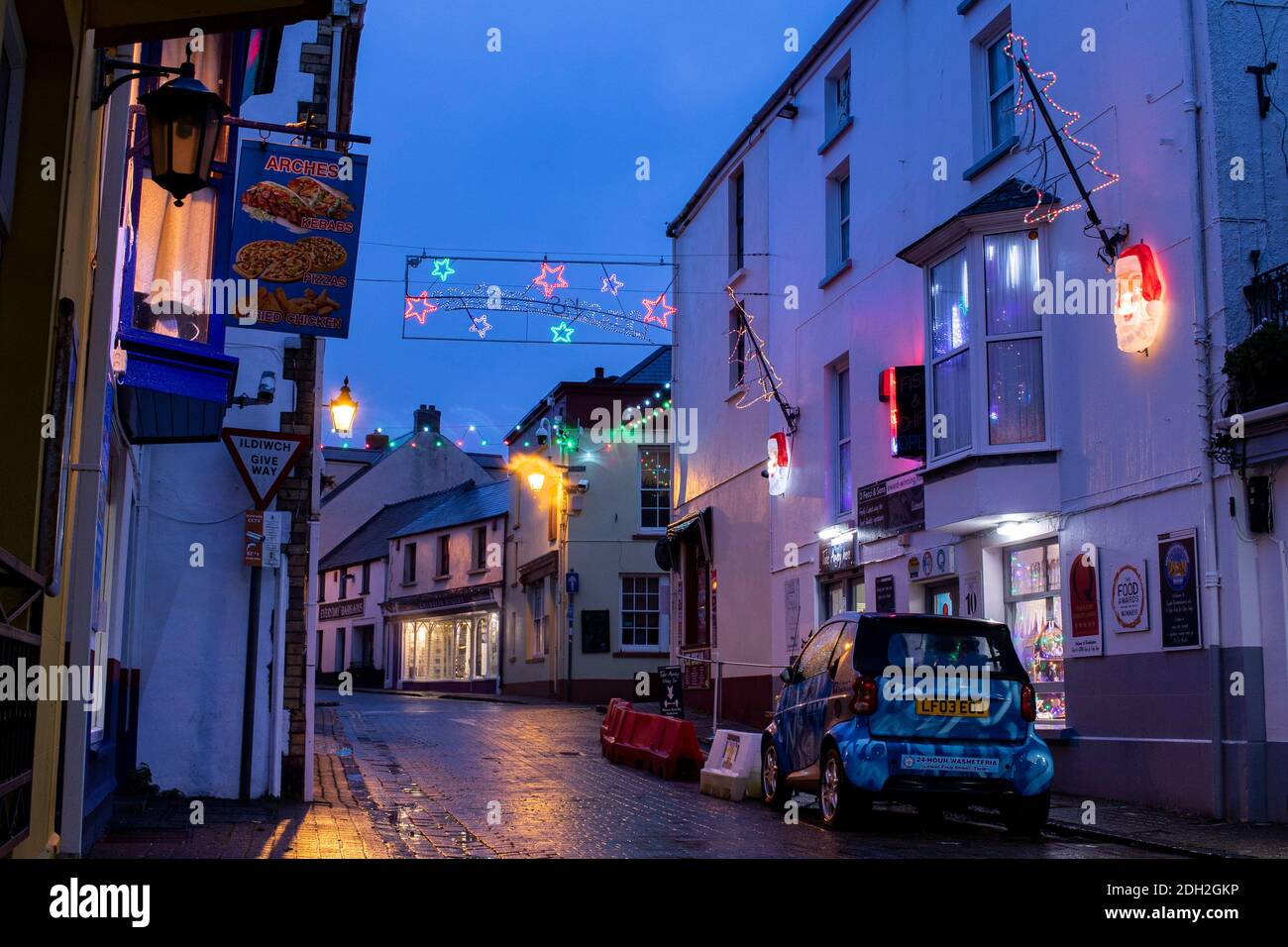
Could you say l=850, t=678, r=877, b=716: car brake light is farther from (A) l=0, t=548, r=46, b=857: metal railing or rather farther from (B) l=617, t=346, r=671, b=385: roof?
(B) l=617, t=346, r=671, b=385: roof

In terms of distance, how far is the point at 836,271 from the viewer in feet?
68.4

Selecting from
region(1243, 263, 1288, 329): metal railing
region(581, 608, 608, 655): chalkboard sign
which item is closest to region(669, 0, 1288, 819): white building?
region(1243, 263, 1288, 329): metal railing

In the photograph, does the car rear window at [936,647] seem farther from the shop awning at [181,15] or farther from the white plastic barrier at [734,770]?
the shop awning at [181,15]

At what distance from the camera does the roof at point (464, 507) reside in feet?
155

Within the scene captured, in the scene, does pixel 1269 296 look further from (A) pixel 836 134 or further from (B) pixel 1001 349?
(A) pixel 836 134

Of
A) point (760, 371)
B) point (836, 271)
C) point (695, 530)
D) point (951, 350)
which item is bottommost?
point (695, 530)

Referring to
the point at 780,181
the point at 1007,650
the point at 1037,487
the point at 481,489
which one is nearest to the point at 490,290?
the point at 780,181

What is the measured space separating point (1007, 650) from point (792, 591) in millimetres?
10599

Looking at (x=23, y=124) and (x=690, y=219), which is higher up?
(x=690, y=219)

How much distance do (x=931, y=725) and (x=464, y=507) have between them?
3999 cm

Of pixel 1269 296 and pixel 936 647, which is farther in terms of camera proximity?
pixel 1269 296

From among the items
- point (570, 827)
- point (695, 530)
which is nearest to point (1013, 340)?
point (570, 827)
